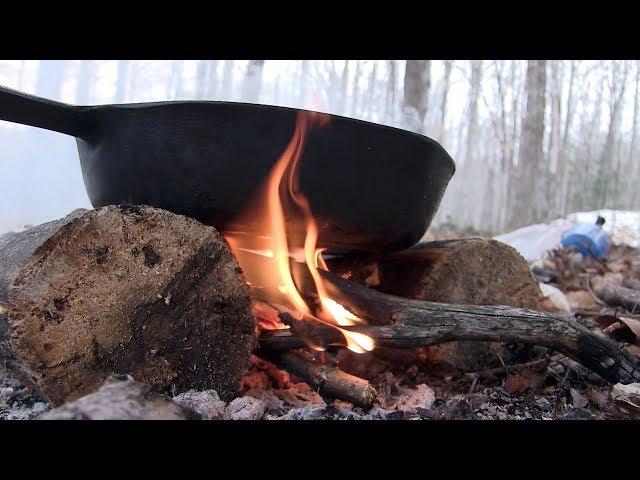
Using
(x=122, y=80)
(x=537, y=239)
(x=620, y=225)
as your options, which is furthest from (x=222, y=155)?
(x=122, y=80)

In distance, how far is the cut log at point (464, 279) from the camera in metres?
1.79

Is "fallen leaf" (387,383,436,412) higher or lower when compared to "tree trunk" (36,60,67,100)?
lower

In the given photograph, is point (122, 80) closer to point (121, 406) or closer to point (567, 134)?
point (121, 406)

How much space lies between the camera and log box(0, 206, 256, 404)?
1150 mm

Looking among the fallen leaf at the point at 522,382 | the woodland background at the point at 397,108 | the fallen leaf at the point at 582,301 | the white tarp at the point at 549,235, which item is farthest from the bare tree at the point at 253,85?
the fallen leaf at the point at 522,382

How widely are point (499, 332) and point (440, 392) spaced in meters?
0.30

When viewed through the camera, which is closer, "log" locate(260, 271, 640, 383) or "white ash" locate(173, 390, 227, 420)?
"white ash" locate(173, 390, 227, 420)

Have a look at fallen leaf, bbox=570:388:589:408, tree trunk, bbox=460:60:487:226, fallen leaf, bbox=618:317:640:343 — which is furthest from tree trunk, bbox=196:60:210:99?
fallen leaf, bbox=570:388:589:408

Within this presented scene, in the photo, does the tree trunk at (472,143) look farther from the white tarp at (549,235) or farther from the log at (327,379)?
the log at (327,379)

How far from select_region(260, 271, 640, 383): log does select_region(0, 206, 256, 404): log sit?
0.94ft

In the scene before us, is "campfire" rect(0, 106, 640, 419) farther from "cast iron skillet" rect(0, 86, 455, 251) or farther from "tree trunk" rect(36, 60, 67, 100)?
"tree trunk" rect(36, 60, 67, 100)

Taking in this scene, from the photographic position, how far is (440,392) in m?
1.58
